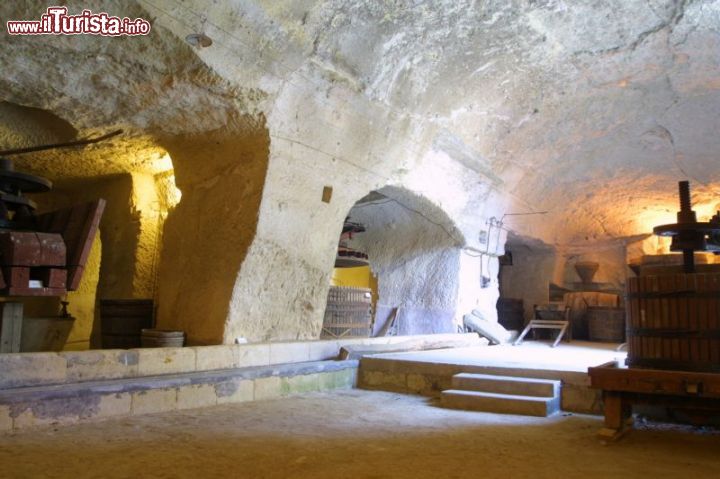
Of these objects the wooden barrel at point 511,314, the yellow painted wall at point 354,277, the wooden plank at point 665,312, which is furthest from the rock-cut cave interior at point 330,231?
the yellow painted wall at point 354,277

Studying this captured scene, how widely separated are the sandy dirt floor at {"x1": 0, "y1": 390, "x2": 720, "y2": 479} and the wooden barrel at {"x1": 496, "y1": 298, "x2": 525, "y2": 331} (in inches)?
282

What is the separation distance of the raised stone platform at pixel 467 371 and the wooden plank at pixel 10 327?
11.6 ft

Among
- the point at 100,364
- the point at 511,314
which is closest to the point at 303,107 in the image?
the point at 100,364

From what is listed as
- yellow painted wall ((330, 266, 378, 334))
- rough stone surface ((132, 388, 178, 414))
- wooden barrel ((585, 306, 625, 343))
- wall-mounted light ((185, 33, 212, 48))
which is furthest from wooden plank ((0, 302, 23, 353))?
wooden barrel ((585, 306, 625, 343))

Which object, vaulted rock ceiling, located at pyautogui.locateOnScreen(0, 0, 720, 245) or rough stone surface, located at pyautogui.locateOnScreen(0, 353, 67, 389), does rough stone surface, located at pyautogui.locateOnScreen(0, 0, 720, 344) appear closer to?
vaulted rock ceiling, located at pyautogui.locateOnScreen(0, 0, 720, 245)

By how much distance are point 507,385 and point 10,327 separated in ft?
15.2

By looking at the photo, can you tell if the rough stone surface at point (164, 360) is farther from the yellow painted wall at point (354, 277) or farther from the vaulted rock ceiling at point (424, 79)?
the yellow painted wall at point (354, 277)

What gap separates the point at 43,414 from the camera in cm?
404

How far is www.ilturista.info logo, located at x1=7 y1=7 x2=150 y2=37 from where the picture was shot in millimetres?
4277

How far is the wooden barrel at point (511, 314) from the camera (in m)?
12.0

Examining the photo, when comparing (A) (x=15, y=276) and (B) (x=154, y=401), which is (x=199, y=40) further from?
(B) (x=154, y=401)

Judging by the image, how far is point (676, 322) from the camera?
165 inches

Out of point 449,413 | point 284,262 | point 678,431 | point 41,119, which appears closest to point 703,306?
point 678,431

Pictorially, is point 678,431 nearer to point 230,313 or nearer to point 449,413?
point 449,413
